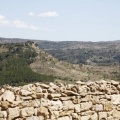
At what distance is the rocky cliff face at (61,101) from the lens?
25.8ft

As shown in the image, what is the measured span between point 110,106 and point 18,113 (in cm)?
288

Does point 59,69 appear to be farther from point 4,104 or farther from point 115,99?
point 4,104

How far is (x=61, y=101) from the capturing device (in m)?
8.65

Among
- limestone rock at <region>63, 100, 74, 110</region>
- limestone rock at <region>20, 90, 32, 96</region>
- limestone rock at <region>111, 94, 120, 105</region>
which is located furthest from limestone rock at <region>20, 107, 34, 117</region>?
limestone rock at <region>111, 94, 120, 105</region>

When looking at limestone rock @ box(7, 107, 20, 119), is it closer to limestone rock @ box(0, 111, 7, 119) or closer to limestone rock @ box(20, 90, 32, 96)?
limestone rock @ box(0, 111, 7, 119)

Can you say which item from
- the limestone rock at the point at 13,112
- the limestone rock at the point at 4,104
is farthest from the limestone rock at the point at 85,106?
the limestone rock at the point at 4,104

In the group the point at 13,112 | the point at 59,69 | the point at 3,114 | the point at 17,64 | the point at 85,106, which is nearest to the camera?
the point at 3,114

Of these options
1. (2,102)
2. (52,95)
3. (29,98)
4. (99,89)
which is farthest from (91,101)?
(2,102)

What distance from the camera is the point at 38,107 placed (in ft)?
27.0

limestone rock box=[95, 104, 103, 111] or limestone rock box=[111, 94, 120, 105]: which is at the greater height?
limestone rock box=[111, 94, 120, 105]

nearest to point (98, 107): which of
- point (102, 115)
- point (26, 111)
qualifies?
point (102, 115)

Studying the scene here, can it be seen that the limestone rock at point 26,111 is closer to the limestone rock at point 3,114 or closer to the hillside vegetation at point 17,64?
the limestone rock at point 3,114

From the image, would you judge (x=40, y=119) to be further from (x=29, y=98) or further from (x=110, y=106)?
(x=110, y=106)

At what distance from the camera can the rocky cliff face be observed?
7879 millimetres
